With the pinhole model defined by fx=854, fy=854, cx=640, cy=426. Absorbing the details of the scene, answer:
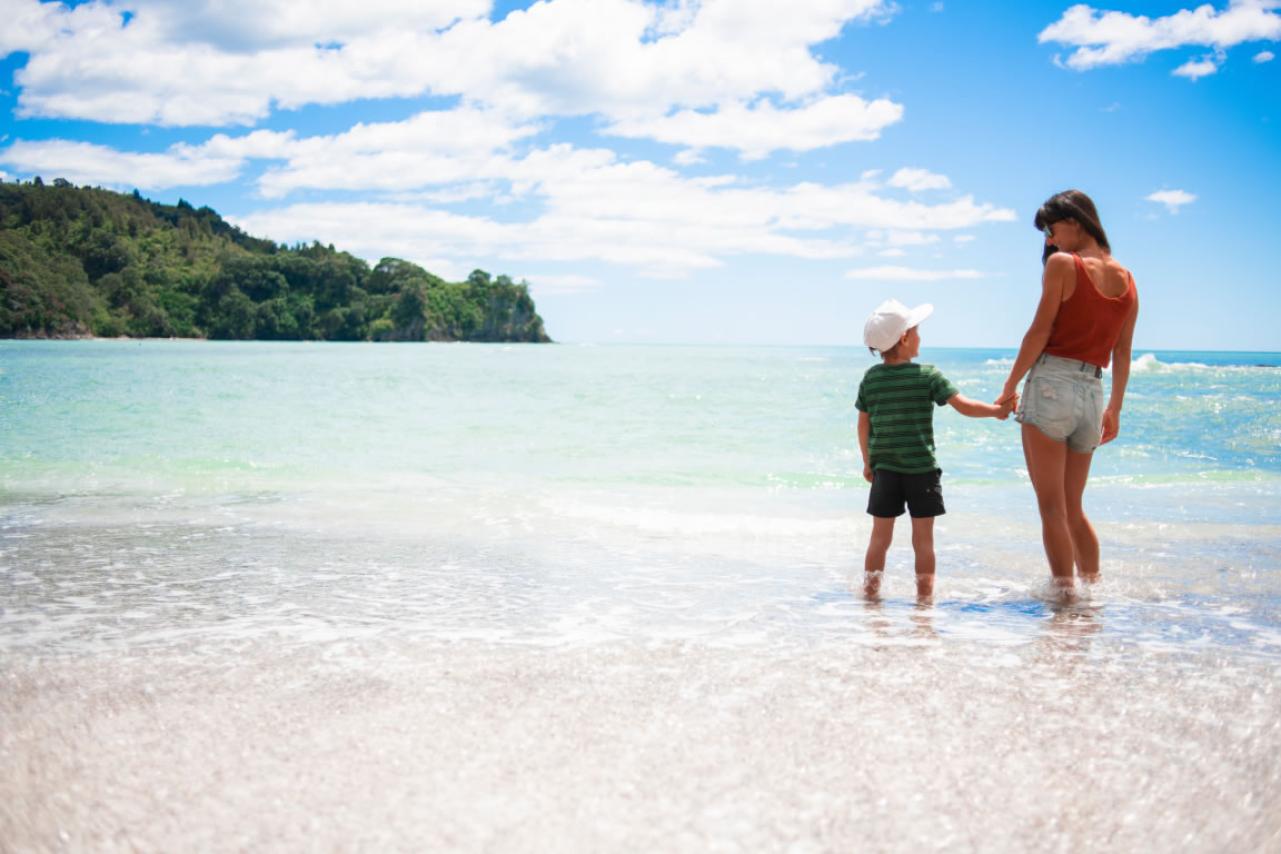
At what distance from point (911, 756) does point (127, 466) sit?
1165 centimetres

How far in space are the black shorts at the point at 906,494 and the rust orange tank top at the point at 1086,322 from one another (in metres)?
0.94

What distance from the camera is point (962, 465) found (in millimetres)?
12648

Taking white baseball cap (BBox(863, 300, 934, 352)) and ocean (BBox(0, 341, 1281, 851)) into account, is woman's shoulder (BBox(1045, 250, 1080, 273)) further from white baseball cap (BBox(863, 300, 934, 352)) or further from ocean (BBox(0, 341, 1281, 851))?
ocean (BBox(0, 341, 1281, 851))

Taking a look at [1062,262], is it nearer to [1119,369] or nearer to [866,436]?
[1119,369]

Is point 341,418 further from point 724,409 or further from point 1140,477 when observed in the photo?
point 1140,477

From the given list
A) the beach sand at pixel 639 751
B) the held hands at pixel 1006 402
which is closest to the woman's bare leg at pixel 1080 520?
the held hands at pixel 1006 402

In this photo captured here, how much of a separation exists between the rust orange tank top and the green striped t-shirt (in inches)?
24.2

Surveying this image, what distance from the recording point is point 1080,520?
4992 mm

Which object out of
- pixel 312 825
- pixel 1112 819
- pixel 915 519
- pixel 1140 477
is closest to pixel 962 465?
pixel 1140 477

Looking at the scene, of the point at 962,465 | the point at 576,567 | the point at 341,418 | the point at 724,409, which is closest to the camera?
the point at 576,567

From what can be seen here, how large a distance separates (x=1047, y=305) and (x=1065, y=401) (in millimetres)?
526

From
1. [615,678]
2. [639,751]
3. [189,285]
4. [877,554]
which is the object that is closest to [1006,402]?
[877,554]

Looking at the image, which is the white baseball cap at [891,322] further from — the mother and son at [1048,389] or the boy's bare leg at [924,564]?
the boy's bare leg at [924,564]

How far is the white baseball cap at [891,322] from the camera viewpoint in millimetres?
4613
